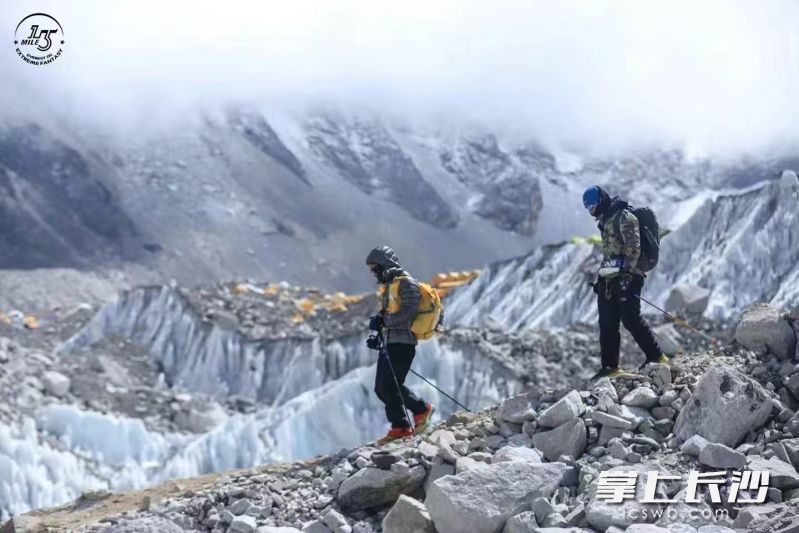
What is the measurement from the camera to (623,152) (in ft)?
305

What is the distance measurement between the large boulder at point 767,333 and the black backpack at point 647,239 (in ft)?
2.98

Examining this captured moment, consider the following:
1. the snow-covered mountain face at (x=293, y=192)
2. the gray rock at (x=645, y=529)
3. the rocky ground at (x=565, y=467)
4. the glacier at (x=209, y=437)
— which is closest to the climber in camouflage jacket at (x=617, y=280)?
the rocky ground at (x=565, y=467)

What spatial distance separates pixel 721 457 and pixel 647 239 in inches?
104

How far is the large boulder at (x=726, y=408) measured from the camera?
23.8ft

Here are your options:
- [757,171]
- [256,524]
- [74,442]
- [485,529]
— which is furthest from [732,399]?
[757,171]

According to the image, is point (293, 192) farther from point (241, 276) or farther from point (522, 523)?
point (522, 523)

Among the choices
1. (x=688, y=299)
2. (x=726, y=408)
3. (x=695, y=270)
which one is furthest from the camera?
(x=695, y=270)

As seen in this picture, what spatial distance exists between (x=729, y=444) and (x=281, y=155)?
72.7 metres

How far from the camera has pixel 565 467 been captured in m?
7.08

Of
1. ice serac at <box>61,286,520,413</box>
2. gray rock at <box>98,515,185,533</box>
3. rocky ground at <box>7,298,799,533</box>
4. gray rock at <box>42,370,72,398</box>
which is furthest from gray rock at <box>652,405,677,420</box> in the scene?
gray rock at <box>42,370,72,398</box>

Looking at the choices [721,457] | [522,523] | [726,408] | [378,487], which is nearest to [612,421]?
[726,408]

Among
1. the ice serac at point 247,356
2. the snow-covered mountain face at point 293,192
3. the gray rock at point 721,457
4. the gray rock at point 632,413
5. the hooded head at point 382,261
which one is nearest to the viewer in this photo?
the gray rock at point 721,457

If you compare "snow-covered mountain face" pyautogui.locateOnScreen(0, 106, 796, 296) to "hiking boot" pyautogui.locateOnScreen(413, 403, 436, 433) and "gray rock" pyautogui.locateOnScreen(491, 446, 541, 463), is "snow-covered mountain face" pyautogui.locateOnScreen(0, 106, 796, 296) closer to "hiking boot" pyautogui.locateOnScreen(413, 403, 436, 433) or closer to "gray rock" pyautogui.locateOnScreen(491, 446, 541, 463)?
"hiking boot" pyautogui.locateOnScreen(413, 403, 436, 433)

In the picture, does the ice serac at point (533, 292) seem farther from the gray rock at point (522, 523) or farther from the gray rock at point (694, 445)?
the gray rock at point (522, 523)
